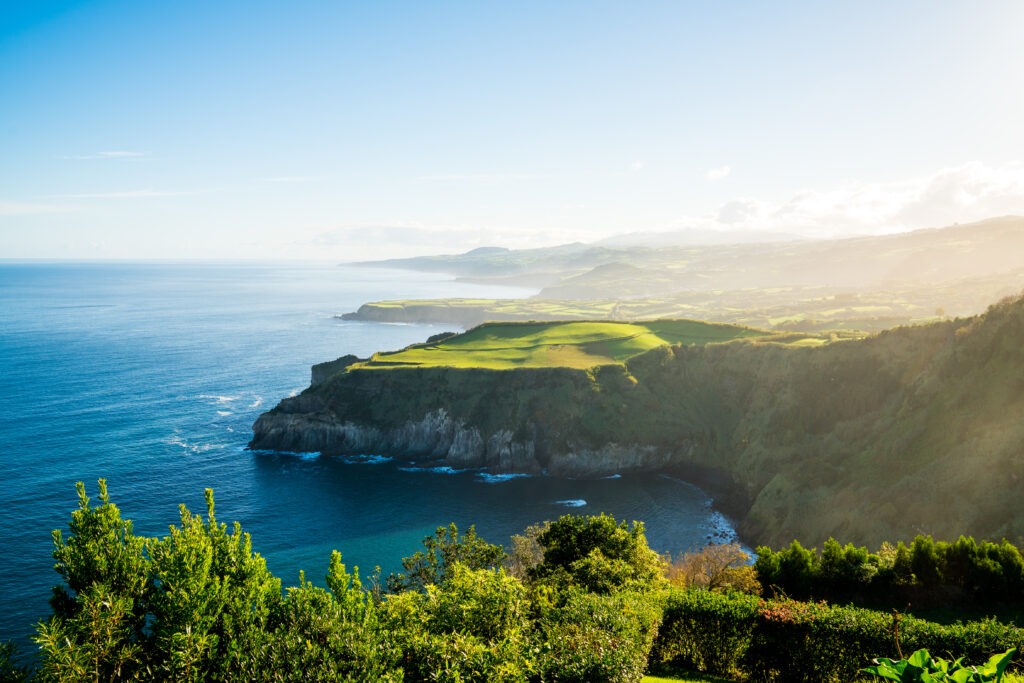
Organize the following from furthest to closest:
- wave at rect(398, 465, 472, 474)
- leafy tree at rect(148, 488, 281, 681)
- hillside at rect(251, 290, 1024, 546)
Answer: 1. wave at rect(398, 465, 472, 474)
2. hillside at rect(251, 290, 1024, 546)
3. leafy tree at rect(148, 488, 281, 681)

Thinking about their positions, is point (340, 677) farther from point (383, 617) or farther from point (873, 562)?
point (873, 562)

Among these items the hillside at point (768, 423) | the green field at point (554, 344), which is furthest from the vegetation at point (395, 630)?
the green field at point (554, 344)

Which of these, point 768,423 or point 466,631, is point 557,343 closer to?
point 768,423

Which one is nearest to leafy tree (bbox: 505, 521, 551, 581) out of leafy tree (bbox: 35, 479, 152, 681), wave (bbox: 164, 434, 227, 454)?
leafy tree (bbox: 35, 479, 152, 681)

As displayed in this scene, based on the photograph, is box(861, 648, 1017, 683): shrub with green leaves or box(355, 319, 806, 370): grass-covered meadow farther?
box(355, 319, 806, 370): grass-covered meadow

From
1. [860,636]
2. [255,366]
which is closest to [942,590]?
[860,636]

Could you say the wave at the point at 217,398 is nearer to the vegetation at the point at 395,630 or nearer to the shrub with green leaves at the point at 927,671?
the vegetation at the point at 395,630

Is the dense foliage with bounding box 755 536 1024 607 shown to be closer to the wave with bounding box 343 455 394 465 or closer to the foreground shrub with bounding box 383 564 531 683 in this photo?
the foreground shrub with bounding box 383 564 531 683

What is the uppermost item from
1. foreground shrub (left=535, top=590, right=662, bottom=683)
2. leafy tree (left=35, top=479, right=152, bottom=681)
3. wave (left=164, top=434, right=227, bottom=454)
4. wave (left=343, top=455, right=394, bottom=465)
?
leafy tree (left=35, top=479, right=152, bottom=681)
